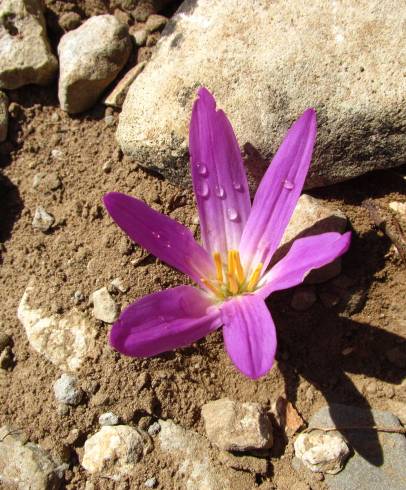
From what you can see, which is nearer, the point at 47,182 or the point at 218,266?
the point at 218,266

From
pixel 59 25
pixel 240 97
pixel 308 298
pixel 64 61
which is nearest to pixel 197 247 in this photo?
pixel 308 298

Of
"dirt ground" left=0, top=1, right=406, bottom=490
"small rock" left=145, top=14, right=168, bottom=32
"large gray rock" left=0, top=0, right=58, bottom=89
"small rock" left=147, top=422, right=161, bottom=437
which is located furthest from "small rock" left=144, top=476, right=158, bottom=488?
"small rock" left=145, top=14, right=168, bottom=32

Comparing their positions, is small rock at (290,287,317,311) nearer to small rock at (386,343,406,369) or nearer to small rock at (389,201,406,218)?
small rock at (386,343,406,369)

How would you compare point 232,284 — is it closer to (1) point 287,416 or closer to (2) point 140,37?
(1) point 287,416

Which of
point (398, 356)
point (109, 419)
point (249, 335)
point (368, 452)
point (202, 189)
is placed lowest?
point (368, 452)

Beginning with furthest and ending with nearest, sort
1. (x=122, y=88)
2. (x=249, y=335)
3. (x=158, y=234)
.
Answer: (x=122, y=88) < (x=158, y=234) < (x=249, y=335)

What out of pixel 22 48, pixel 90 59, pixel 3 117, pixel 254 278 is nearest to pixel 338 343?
pixel 254 278

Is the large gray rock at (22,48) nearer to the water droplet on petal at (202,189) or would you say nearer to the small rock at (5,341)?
the water droplet on petal at (202,189)
